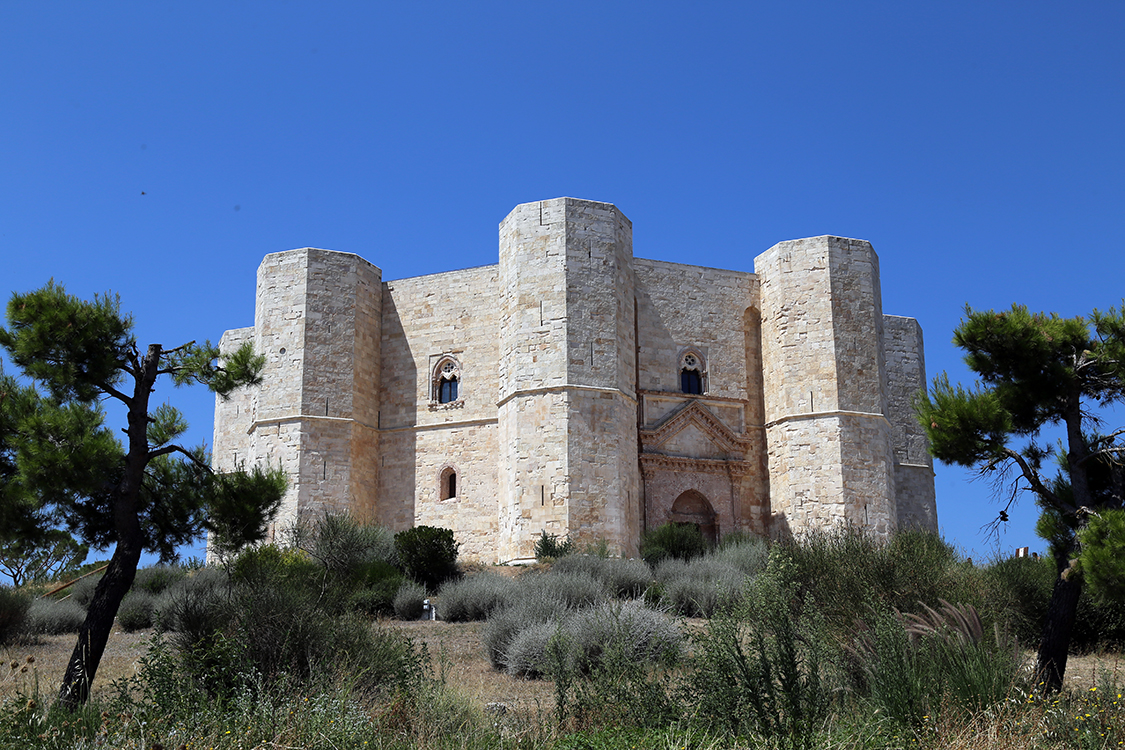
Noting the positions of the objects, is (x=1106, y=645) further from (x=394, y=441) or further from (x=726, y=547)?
(x=394, y=441)

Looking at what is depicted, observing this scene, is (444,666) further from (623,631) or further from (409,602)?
(409,602)

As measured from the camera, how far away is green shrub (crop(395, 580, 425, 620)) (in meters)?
13.8

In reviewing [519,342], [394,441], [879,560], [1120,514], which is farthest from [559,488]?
[1120,514]

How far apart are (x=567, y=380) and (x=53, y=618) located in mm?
9905

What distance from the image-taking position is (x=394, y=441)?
22.5 m

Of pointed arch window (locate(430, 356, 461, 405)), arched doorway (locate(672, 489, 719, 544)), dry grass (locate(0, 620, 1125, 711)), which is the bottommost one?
dry grass (locate(0, 620, 1125, 711))

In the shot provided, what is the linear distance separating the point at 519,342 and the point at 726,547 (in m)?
5.79

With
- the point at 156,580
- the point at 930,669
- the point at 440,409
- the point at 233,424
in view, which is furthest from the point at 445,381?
the point at 930,669

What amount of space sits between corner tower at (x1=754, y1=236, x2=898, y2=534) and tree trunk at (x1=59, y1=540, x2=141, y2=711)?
50.1ft

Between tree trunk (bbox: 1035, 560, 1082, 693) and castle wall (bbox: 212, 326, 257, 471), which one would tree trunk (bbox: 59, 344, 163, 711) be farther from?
castle wall (bbox: 212, 326, 257, 471)

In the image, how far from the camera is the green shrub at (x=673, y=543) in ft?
62.6

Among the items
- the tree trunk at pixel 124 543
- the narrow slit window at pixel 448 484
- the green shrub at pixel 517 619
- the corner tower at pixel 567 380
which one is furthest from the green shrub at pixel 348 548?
the tree trunk at pixel 124 543

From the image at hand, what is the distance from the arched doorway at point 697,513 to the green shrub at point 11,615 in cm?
1296

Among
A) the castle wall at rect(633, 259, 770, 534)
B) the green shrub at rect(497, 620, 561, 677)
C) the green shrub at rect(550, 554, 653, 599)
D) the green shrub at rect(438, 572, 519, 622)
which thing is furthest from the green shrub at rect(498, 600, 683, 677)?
the castle wall at rect(633, 259, 770, 534)
